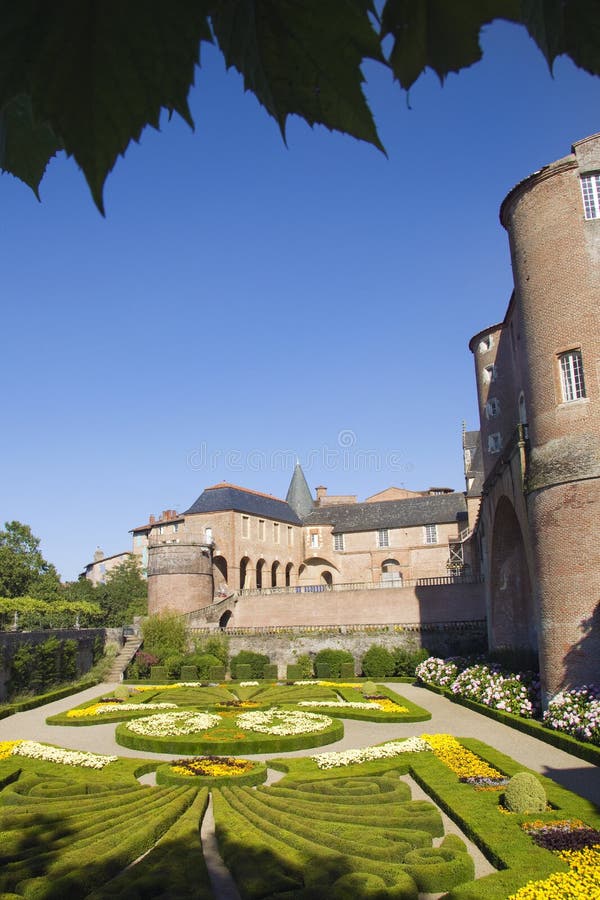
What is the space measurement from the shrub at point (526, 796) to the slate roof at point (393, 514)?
36.7 metres

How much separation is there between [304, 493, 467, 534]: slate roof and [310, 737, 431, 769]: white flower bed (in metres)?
32.1

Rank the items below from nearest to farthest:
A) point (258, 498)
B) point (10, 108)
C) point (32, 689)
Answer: point (10, 108)
point (32, 689)
point (258, 498)

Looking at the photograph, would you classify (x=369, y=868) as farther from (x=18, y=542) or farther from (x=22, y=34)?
(x=18, y=542)

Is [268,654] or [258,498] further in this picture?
[258,498]

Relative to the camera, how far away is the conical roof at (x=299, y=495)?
59.9 meters

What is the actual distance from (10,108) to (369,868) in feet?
29.7

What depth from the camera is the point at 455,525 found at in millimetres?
46500

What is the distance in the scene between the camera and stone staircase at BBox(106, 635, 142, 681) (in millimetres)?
32156

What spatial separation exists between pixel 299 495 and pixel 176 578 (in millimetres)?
22557

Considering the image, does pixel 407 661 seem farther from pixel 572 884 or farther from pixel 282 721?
pixel 572 884

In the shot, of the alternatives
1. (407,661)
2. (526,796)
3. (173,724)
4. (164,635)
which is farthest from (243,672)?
(526,796)

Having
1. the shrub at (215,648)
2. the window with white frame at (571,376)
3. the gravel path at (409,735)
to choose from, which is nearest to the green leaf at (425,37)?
the gravel path at (409,735)

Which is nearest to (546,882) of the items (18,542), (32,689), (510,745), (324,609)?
(510,745)

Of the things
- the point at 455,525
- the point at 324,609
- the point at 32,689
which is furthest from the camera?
the point at 455,525
